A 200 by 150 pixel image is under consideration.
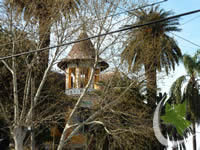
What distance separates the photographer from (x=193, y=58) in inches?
1225

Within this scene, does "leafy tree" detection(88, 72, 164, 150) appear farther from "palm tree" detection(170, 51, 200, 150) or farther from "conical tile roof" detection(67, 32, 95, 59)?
"palm tree" detection(170, 51, 200, 150)

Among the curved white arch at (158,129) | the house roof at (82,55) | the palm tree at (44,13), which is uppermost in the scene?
the palm tree at (44,13)

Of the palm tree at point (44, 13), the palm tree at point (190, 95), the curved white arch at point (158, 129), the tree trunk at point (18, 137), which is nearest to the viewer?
the tree trunk at point (18, 137)

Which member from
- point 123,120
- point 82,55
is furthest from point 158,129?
point 82,55

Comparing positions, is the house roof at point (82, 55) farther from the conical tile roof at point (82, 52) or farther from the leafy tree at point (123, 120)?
the leafy tree at point (123, 120)

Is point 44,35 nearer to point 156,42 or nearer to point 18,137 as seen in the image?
point 18,137

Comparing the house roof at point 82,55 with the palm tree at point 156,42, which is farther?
the palm tree at point 156,42

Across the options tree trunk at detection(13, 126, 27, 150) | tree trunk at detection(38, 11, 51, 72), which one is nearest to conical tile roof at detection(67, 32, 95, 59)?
tree trunk at detection(38, 11, 51, 72)

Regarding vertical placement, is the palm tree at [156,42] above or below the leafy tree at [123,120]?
above

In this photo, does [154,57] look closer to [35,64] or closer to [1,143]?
[35,64]

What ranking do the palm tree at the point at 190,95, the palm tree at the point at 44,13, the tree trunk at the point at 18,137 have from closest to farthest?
the tree trunk at the point at 18,137, the palm tree at the point at 44,13, the palm tree at the point at 190,95

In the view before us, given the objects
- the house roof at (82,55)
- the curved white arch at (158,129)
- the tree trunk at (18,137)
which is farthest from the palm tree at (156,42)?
Result: the tree trunk at (18,137)

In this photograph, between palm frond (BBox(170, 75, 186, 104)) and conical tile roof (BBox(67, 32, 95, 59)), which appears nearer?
conical tile roof (BBox(67, 32, 95, 59))

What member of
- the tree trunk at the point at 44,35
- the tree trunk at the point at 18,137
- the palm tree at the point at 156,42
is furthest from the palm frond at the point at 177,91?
the tree trunk at the point at 18,137
